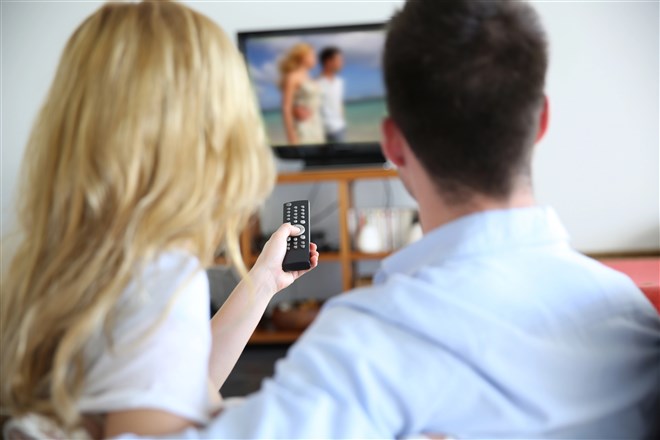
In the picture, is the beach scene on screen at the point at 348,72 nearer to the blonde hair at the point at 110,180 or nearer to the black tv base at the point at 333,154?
the black tv base at the point at 333,154

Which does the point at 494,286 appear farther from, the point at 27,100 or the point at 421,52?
the point at 27,100

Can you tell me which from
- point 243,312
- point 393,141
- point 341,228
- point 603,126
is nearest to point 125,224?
point 393,141

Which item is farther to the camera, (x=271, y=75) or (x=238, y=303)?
(x=271, y=75)

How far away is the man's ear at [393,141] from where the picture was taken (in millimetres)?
904

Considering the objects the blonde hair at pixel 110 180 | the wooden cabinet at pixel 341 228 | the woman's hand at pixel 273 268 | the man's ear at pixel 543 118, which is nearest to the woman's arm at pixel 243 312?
the woman's hand at pixel 273 268

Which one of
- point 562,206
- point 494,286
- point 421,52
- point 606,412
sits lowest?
point 562,206

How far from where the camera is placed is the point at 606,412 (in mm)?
815

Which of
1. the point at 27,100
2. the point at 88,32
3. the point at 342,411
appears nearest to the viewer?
the point at 342,411

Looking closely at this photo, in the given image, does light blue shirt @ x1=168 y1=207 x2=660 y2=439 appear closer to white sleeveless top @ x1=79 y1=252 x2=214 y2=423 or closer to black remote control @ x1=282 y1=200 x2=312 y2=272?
white sleeveless top @ x1=79 y1=252 x2=214 y2=423

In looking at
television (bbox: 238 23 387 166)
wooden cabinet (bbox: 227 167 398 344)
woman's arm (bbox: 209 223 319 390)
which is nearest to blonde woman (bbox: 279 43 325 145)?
television (bbox: 238 23 387 166)

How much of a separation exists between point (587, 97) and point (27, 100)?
2.85 metres

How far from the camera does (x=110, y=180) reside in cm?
82

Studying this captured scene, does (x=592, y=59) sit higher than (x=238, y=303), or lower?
higher

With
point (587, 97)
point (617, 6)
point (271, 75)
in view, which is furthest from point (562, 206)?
point (271, 75)
